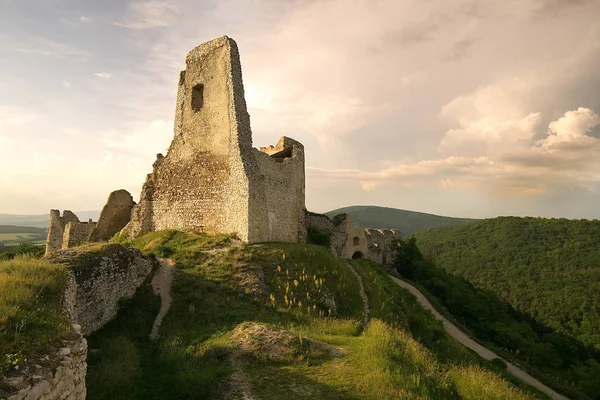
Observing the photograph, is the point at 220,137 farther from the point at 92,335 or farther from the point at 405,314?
the point at 405,314

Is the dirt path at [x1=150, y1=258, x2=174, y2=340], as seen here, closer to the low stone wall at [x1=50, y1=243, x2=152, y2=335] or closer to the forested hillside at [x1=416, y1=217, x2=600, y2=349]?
the low stone wall at [x1=50, y1=243, x2=152, y2=335]

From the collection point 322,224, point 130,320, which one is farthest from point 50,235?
point 322,224

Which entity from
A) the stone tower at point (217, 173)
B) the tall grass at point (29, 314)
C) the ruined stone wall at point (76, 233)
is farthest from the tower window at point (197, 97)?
the tall grass at point (29, 314)

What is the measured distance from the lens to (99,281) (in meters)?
12.0

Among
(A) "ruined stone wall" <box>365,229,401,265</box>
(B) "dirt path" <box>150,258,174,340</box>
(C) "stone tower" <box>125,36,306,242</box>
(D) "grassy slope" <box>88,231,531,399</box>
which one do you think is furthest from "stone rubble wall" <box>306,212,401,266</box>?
(B) "dirt path" <box>150,258,174,340</box>

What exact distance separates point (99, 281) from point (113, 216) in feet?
46.2

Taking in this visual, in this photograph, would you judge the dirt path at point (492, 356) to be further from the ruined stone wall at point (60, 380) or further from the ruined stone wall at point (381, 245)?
the ruined stone wall at point (60, 380)

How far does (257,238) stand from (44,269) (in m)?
11.1

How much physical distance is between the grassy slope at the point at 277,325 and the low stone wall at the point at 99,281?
44cm

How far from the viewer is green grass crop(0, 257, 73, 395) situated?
523 cm

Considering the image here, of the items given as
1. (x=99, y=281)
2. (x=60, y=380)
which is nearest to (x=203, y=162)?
(x=99, y=281)

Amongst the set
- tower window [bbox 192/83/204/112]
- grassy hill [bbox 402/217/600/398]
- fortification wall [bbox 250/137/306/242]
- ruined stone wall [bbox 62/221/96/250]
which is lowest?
grassy hill [bbox 402/217/600/398]

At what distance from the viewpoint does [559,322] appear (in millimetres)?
59469

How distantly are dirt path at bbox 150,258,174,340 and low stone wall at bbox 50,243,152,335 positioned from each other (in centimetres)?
78
